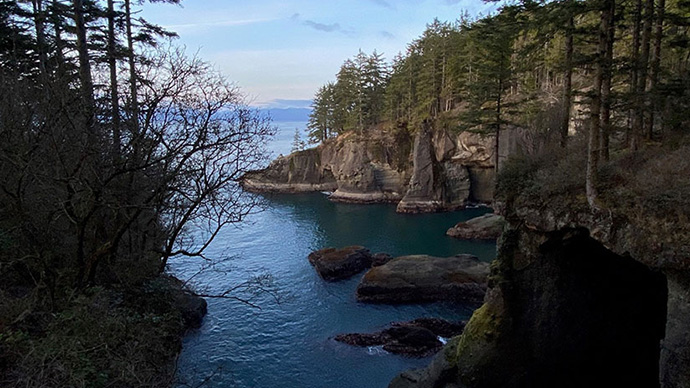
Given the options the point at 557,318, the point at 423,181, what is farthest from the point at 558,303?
the point at 423,181

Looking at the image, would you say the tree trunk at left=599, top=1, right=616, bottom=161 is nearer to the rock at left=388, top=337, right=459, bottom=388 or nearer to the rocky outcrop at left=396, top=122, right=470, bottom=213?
the rock at left=388, top=337, right=459, bottom=388

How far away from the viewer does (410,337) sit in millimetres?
20625

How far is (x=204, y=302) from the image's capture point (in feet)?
81.0

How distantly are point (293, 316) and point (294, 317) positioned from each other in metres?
0.15

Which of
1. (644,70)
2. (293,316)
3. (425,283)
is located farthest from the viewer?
(425,283)

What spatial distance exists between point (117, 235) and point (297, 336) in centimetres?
1342

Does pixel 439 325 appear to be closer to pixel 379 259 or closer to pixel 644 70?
pixel 379 259

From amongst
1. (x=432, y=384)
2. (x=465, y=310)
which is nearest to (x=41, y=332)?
(x=432, y=384)

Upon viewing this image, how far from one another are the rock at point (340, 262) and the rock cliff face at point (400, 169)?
69.7 feet

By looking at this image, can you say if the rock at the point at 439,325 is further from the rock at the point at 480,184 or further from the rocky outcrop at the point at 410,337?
the rock at the point at 480,184

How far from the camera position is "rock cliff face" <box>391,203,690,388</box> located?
43.0ft

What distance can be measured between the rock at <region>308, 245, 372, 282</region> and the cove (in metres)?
0.68

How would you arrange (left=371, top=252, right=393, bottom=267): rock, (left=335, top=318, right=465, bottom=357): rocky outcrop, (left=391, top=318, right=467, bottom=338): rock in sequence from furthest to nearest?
(left=371, top=252, right=393, bottom=267): rock < (left=391, top=318, right=467, bottom=338): rock < (left=335, top=318, right=465, bottom=357): rocky outcrop

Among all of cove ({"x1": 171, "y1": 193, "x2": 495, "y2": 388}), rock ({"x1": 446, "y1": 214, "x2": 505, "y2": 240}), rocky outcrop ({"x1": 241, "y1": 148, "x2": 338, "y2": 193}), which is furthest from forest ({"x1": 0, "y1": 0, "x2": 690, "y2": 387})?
rocky outcrop ({"x1": 241, "y1": 148, "x2": 338, "y2": 193})
